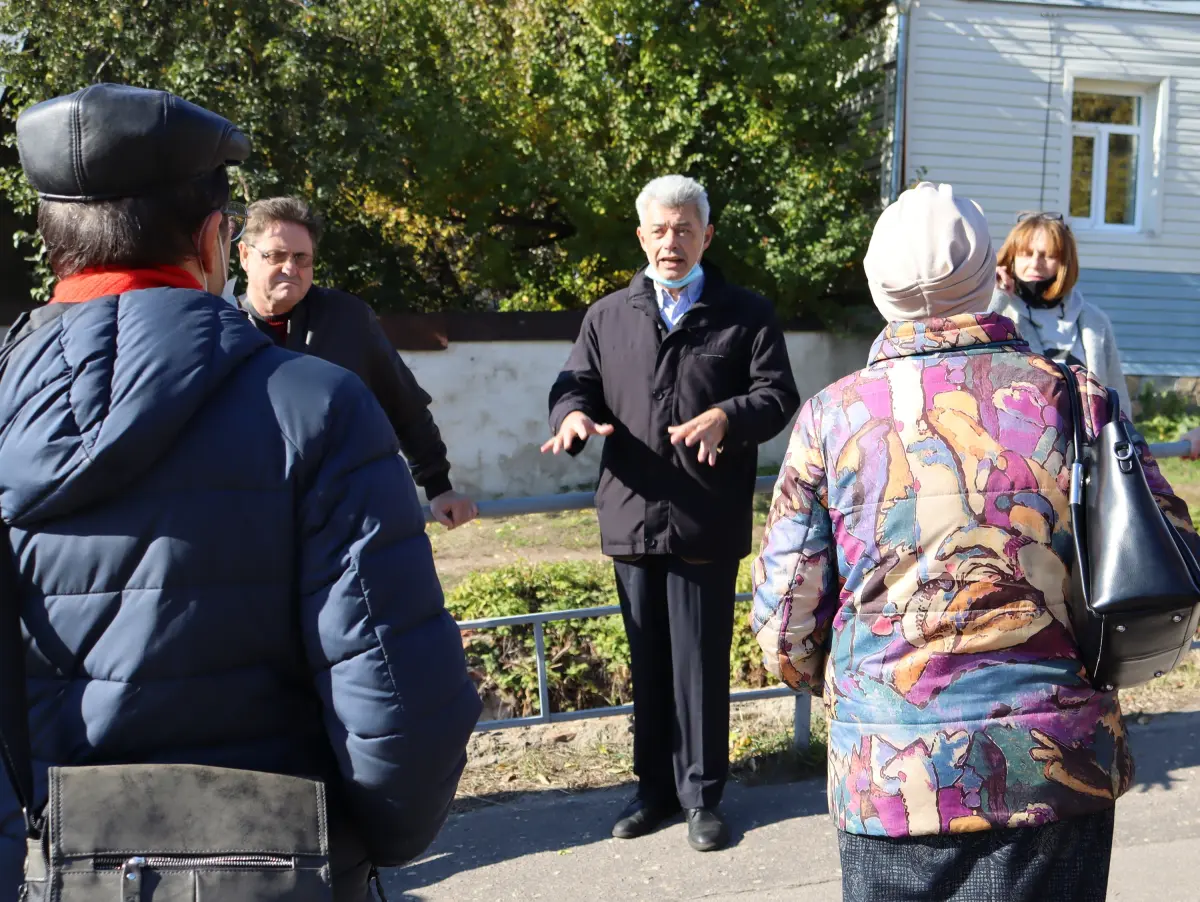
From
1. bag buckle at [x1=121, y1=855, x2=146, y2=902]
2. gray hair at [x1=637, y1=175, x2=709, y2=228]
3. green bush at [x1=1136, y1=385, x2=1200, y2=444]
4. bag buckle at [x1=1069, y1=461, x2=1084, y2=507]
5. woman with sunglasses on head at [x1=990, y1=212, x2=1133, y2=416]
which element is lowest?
green bush at [x1=1136, y1=385, x2=1200, y2=444]

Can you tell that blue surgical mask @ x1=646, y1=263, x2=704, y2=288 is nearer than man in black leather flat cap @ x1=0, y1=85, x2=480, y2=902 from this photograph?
No

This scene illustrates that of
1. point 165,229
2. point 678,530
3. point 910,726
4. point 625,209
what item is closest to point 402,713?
point 165,229

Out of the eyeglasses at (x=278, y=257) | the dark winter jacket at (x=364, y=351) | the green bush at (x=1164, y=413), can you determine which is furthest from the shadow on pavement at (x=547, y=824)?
the green bush at (x=1164, y=413)

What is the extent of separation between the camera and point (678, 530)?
3777 mm

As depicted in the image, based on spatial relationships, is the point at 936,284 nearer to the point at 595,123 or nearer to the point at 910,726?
the point at 910,726

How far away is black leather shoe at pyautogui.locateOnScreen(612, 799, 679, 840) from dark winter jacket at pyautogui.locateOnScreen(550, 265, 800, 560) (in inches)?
33.7

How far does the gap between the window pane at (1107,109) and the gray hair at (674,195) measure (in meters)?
14.2

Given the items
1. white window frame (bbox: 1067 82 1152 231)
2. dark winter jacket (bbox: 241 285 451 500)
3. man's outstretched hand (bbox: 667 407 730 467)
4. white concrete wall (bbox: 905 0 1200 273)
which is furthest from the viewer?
white window frame (bbox: 1067 82 1152 231)

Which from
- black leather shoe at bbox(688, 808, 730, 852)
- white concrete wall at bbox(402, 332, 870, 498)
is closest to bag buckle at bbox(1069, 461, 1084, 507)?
black leather shoe at bbox(688, 808, 730, 852)

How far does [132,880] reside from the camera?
144cm

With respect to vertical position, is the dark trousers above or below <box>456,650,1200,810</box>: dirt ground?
above

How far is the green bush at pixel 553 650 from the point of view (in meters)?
5.20

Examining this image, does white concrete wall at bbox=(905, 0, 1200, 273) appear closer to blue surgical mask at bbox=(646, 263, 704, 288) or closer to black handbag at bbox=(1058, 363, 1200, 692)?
blue surgical mask at bbox=(646, 263, 704, 288)

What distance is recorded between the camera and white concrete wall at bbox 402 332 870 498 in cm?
1328
